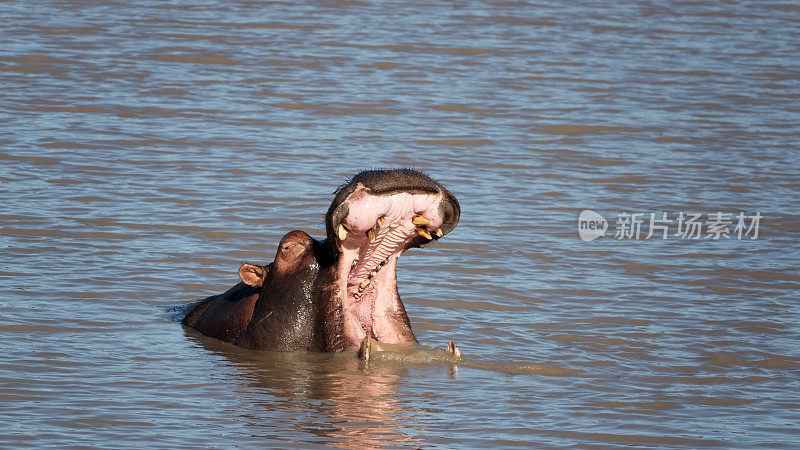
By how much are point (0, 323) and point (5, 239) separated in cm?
193

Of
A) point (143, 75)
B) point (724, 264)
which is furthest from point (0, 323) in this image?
point (143, 75)

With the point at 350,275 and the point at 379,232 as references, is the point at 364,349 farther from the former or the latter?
the point at 379,232

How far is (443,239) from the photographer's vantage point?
9.99m

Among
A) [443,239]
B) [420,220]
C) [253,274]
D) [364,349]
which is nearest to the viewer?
[420,220]

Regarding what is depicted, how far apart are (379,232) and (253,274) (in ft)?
3.31

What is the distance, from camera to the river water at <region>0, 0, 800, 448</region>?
20.1ft

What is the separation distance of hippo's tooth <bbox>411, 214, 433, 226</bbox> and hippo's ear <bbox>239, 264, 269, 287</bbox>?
1123mm

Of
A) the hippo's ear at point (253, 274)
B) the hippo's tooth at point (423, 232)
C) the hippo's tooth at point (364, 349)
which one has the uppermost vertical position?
the hippo's tooth at point (423, 232)

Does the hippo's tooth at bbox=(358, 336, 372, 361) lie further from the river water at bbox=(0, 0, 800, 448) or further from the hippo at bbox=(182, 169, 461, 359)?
the river water at bbox=(0, 0, 800, 448)

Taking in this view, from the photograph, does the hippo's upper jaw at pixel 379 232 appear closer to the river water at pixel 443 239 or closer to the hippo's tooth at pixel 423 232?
the hippo's tooth at pixel 423 232

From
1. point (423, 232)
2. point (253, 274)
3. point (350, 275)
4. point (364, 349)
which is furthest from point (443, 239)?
point (423, 232)

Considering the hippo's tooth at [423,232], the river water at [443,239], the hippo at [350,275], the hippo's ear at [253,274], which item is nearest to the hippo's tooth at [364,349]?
the hippo at [350,275]

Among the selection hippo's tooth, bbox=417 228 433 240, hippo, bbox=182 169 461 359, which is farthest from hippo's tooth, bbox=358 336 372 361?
hippo's tooth, bbox=417 228 433 240

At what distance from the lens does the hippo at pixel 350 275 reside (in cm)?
571
